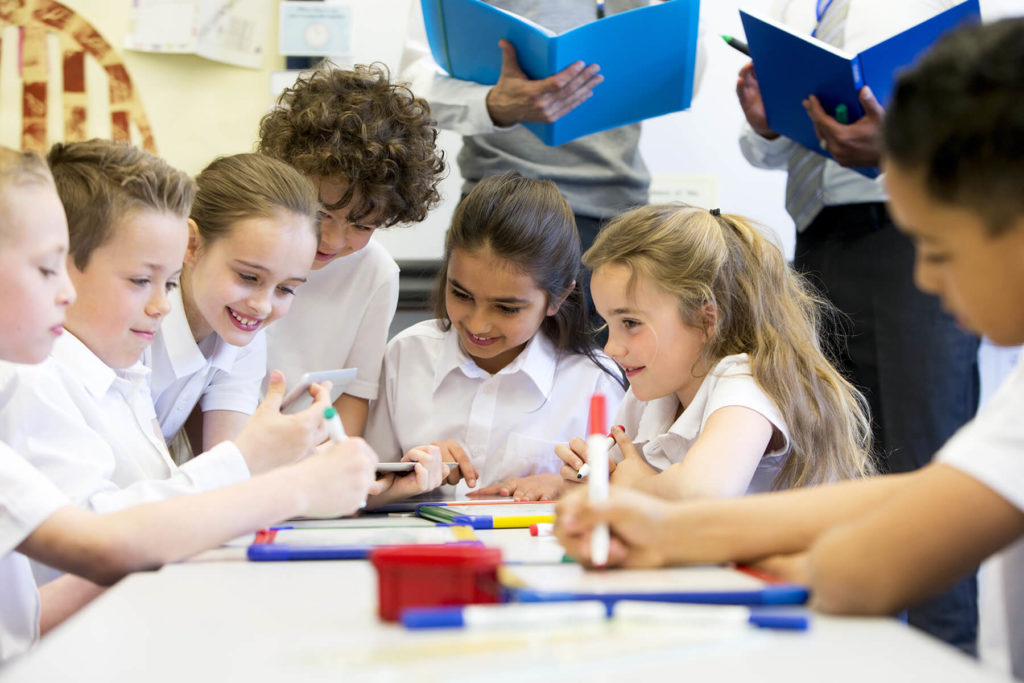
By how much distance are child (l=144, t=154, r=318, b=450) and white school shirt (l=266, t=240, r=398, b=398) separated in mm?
281

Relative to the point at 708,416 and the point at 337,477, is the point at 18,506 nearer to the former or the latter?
the point at 337,477

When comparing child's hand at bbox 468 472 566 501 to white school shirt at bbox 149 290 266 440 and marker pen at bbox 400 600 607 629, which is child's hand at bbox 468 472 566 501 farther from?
marker pen at bbox 400 600 607 629

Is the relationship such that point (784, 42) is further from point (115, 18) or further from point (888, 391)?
point (115, 18)

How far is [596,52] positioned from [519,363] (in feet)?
1.96

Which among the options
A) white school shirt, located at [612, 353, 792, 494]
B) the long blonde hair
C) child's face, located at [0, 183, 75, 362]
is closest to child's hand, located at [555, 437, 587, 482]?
white school shirt, located at [612, 353, 792, 494]

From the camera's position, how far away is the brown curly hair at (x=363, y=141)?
179cm

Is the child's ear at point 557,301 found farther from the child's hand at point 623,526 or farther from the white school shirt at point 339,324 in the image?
the child's hand at point 623,526

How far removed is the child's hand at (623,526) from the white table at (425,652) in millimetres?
157

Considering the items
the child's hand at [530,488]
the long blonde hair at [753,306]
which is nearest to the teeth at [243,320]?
the child's hand at [530,488]

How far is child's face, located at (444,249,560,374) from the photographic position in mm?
1783

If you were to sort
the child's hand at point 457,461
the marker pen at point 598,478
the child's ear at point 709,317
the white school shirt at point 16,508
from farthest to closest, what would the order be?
the child's hand at point 457,461
the child's ear at point 709,317
the white school shirt at point 16,508
the marker pen at point 598,478

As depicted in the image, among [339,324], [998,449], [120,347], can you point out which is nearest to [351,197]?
[339,324]

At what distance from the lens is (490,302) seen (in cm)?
180

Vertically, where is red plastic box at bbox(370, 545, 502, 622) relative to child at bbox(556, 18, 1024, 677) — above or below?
below
